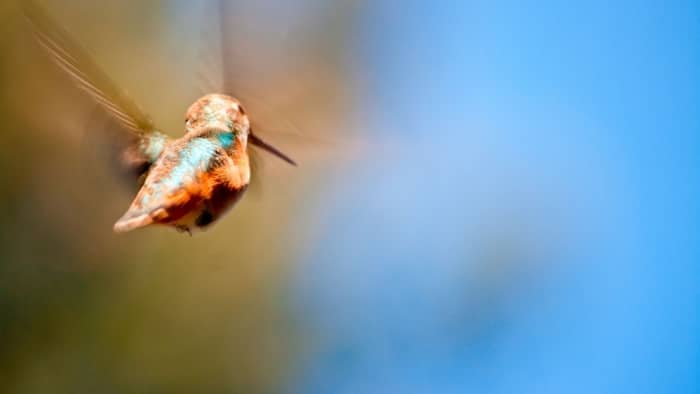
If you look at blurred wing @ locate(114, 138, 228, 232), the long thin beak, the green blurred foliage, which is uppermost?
the long thin beak

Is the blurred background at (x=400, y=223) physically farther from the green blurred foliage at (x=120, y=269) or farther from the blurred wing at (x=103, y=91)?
the blurred wing at (x=103, y=91)

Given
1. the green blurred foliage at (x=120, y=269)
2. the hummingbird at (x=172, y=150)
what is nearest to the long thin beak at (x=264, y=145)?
the hummingbird at (x=172, y=150)

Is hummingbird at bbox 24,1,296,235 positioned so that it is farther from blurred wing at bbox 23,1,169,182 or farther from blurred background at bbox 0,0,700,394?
blurred background at bbox 0,0,700,394

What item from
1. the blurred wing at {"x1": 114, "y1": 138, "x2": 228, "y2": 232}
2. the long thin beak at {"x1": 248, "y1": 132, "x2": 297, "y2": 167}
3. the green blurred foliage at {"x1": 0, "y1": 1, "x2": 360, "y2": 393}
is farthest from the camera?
the green blurred foliage at {"x1": 0, "y1": 1, "x2": 360, "y2": 393}

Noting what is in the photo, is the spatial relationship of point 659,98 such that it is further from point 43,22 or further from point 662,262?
point 43,22

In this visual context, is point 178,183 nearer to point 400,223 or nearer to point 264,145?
point 264,145

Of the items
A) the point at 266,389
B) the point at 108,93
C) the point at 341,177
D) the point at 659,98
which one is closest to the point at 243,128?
the point at 108,93

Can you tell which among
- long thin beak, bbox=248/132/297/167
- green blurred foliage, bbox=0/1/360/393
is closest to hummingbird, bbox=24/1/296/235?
long thin beak, bbox=248/132/297/167

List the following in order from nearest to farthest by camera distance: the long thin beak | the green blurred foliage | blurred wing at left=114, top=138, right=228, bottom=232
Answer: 1. blurred wing at left=114, top=138, right=228, bottom=232
2. the long thin beak
3. the green blurred foliage
